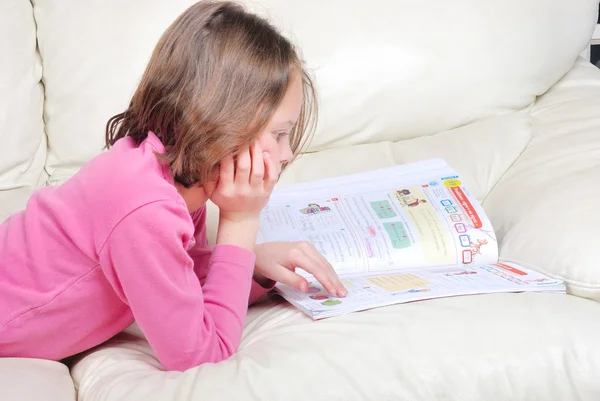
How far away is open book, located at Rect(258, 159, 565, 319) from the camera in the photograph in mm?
Result: 1064

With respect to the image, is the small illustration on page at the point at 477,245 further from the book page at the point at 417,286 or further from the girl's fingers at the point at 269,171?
the girl's fingers at the point at 269,171

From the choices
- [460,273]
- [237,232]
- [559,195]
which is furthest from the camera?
[559,195]

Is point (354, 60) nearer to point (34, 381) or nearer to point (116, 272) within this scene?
point (116, 272)

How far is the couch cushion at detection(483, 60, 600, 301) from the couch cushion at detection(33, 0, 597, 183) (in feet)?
0.35

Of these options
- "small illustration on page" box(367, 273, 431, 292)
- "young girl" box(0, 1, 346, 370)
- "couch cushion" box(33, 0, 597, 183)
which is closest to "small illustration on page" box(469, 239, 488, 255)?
"small illustration on page" box(367, 273, 431, 292)

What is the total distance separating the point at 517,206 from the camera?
1326 millimetres

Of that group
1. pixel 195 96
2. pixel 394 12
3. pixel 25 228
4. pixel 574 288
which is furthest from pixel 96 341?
pixel 394 12

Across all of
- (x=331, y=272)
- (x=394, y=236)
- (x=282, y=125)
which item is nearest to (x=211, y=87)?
(x=282, y=125)

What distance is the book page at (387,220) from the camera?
1.20m

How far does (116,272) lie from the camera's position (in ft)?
3.02

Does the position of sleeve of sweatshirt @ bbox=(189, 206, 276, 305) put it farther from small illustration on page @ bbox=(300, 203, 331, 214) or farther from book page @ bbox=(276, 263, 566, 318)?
small illustration on page @ bbox=(300, 203, 331, 214)

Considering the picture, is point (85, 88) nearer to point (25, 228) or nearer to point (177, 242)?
point (25, 228)

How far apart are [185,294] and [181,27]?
0.33 m

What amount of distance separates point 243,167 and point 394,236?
349 mm
